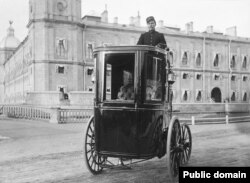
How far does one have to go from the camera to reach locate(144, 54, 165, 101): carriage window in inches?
220

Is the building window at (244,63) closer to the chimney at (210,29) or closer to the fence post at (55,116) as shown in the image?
the chimney at (210,29)

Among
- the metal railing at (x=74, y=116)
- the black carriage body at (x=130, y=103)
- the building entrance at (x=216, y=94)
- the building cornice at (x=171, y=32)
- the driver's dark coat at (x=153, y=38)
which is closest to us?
the black carriage body at (x=130, y=103)

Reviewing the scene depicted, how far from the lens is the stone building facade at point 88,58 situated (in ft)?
123

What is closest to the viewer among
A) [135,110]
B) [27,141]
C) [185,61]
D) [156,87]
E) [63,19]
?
[135,110]

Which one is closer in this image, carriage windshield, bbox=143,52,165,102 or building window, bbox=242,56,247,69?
carriage windshield, bbox=143,52,165,102

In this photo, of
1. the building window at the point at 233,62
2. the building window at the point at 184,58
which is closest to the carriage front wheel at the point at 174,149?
the building window at the point at 184,58

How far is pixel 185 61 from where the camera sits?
5031cm

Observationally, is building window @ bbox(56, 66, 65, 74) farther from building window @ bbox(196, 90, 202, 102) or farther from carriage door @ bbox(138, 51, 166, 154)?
carriage door @ bbox(138, 51, 166, 154)

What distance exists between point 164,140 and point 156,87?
988 mm

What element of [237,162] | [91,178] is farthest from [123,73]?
[237,162]

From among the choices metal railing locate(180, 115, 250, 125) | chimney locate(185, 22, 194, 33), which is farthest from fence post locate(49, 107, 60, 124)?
chimney locate(185, 22, 194, 33)

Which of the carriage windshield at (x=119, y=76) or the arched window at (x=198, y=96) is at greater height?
the carriage windshield at (x=119, y=76)

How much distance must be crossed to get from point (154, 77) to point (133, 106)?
66 cm

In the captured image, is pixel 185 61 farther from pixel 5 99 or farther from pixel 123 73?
pixel 123 73
